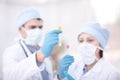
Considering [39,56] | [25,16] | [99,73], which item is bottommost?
[99,73]

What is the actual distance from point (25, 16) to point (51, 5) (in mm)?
218

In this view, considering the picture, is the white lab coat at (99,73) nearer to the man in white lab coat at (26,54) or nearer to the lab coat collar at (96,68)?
the lab coat collar at (96,68)

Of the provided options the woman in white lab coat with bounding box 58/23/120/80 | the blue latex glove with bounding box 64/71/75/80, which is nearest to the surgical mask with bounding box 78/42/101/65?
the woman in white lab coat with bounding box 58/23/120/80

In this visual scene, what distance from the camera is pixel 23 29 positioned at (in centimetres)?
124

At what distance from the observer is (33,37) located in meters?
1.20

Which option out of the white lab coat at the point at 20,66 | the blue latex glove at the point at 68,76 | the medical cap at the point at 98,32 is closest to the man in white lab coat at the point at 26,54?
the white lab coat at the point at 20,66

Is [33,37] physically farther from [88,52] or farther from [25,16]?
[88,52]

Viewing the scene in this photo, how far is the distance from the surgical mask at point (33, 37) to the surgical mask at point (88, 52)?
0.20 m

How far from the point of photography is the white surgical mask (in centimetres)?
114

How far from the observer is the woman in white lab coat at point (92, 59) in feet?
3.68

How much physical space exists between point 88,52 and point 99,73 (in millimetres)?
105

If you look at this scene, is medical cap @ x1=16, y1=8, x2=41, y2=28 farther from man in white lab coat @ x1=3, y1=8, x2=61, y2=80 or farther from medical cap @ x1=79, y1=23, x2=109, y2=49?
medical cap @ x1=79, y1=23, x2=109, y2=49

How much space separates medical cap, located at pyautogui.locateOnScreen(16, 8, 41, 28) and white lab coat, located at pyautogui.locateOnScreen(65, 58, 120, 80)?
298mm

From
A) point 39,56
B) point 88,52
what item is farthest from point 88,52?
point 39,56
